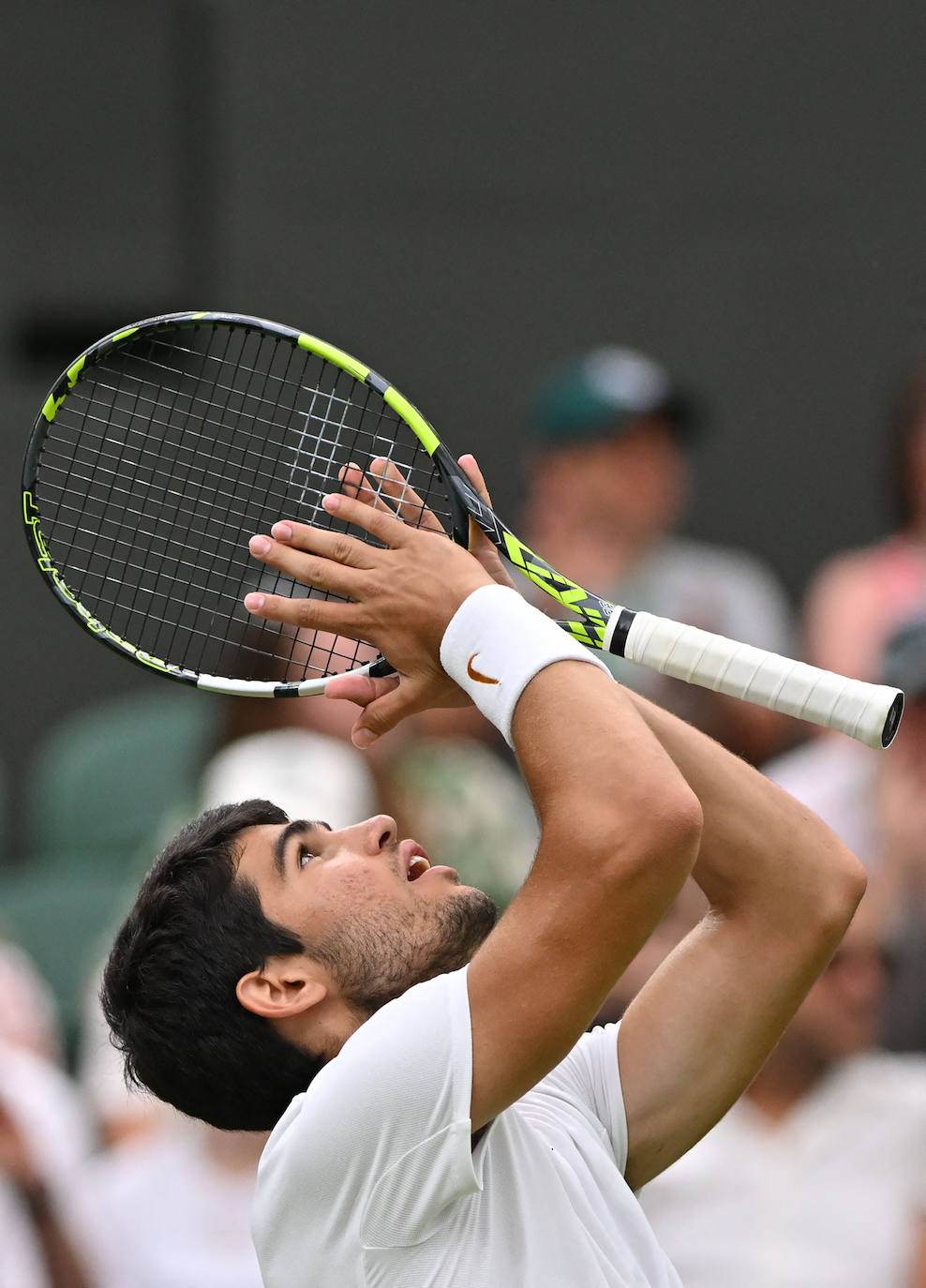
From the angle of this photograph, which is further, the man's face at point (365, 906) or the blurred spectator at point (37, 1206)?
the blurred spectator at point (37, 1206)

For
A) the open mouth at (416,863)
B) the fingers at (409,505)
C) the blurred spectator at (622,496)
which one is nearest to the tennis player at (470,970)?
the open mouth at (416,863)

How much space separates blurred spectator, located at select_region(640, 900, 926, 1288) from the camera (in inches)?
147

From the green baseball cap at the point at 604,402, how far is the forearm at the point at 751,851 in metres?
2.66

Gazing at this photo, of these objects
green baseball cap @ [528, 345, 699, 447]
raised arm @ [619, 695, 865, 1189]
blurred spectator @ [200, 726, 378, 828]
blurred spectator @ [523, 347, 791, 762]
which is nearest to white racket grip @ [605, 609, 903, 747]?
raised arm @ [619, 695, 865, 1189]

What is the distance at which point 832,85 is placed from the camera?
6410mm

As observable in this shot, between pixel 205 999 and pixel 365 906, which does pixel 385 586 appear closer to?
pixel 365 906

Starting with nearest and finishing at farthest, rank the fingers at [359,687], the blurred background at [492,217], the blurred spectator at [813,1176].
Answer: the fingers at [359,687] → the blurred spectator at [813,1176] → the blurred background at [492,217]

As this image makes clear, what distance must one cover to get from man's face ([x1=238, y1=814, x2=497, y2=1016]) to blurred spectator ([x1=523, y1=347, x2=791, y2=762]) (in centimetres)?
264

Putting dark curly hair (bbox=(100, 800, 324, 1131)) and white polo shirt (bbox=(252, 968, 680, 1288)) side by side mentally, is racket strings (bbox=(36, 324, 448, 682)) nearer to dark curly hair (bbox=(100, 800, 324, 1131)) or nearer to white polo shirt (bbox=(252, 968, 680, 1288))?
dark curly hair (bbox=(100, 800, 324, 1131))

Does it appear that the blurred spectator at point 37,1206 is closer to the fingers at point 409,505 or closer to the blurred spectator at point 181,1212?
the blurred spectator at point 181,1212

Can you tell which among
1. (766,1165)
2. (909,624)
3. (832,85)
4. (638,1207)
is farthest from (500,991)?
(832,85)

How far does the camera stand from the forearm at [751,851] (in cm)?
247

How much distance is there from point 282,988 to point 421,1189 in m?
0.35

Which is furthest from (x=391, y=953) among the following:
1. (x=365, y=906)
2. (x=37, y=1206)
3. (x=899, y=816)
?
(x=37, y=1206)
